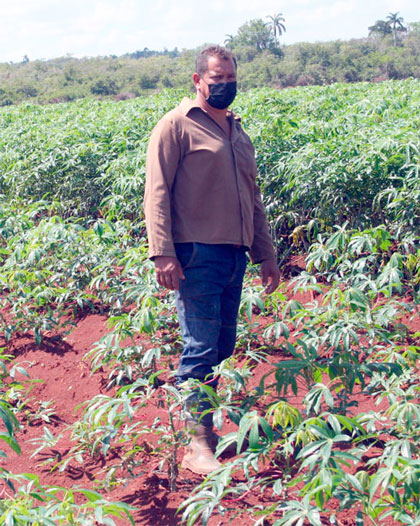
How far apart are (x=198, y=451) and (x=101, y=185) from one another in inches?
171

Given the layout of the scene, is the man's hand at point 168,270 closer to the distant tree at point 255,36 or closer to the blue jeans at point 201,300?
the blue jeans at point 201,300

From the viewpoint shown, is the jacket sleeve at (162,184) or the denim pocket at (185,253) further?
the denim pocket at (185,253)

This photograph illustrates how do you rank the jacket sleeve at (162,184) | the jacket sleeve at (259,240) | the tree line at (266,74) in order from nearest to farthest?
the jacket sleeve at (162,184) → the jacket sleeve at (259,240) → the tree line at (266,74)

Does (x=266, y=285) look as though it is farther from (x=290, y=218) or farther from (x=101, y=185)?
(x=101, y=185)

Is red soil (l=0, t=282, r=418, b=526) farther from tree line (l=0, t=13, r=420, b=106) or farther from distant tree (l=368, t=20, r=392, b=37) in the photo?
distant tree (l=368, t=20, r=392, b=37)

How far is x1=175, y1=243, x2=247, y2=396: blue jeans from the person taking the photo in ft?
8.50

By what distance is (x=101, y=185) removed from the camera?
654cm

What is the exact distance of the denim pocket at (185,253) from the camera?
8.56 ft

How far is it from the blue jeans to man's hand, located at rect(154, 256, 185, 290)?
83mm

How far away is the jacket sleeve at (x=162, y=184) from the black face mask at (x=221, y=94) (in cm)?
18

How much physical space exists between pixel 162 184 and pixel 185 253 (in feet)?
0.94

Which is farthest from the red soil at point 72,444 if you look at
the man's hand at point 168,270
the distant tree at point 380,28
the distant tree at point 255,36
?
the distant tree at point 380,28

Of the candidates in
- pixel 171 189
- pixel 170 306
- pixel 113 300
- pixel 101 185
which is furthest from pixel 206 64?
pixel 101 185

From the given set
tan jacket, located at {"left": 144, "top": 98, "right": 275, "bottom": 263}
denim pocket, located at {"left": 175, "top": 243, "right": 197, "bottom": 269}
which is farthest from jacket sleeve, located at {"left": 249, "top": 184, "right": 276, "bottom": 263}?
denim pocket, located at {"left": 175, "top": 243, "right": 197, "bottom": 269}
